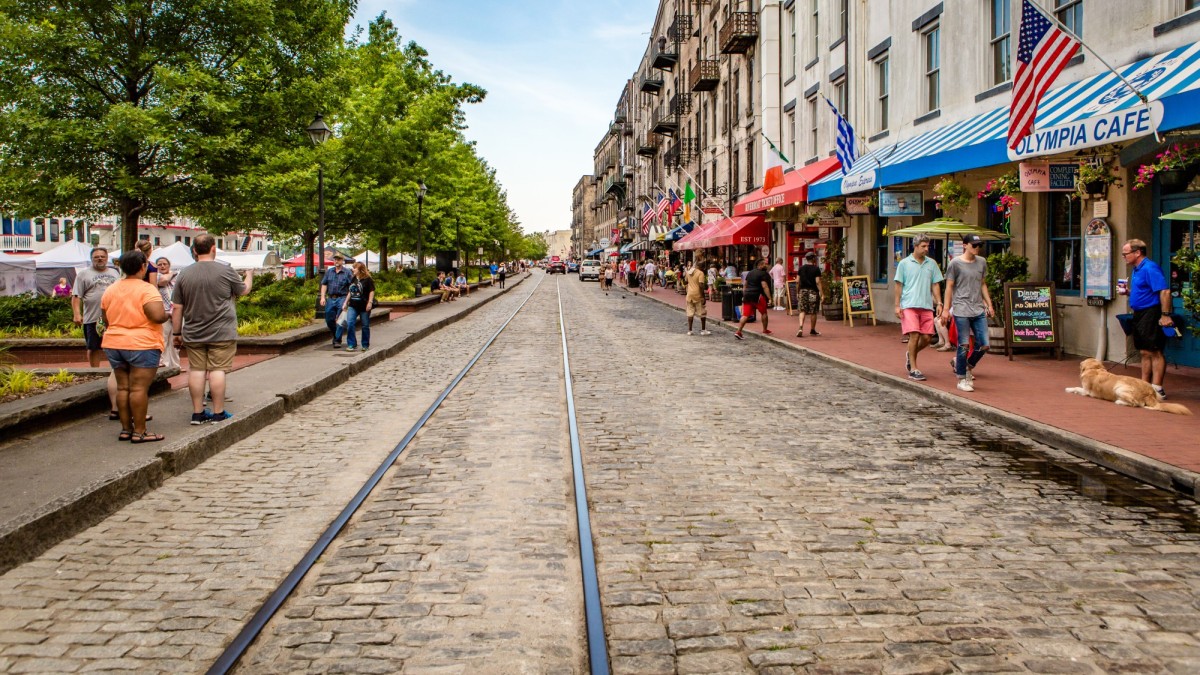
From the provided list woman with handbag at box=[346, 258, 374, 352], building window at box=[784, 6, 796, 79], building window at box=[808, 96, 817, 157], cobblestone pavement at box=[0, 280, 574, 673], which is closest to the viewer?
cobblestone pavement at box=[0, 280, 574, 673]

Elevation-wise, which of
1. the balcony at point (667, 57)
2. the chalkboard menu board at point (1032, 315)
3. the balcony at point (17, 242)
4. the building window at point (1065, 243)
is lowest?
the chalkboard menu board at point (1032, 315)

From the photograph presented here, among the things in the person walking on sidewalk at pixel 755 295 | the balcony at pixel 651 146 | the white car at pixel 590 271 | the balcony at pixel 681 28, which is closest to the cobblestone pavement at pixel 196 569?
the person walking on sidewalk at pixel 755 295

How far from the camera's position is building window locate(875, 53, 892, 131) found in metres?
21.2

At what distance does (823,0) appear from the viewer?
25109mm

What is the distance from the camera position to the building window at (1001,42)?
15500 millimetres

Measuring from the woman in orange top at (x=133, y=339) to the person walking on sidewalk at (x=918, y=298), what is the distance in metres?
8.37

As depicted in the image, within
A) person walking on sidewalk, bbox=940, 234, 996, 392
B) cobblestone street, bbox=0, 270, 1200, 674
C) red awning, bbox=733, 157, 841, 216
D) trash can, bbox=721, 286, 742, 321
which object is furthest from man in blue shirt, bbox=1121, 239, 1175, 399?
trash can, bbox=721, 286, 742, 321

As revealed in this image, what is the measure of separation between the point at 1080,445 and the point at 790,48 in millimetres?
23833

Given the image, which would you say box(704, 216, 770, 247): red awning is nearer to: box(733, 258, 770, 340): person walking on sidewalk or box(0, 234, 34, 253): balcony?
box(733, 258, 770, 340): person walking on sidewalk

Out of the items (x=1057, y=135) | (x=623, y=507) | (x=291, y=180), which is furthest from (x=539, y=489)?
(x=291, y=180)

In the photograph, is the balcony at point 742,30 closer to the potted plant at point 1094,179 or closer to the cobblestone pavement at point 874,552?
the potted plant at point 1094,179

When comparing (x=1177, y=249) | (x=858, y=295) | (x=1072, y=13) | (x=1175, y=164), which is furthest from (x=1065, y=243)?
(x=858, y=295)

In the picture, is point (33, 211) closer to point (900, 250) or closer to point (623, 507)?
point (623, 507)

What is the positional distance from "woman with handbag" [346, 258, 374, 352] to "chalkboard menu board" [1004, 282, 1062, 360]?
34.3 feet
